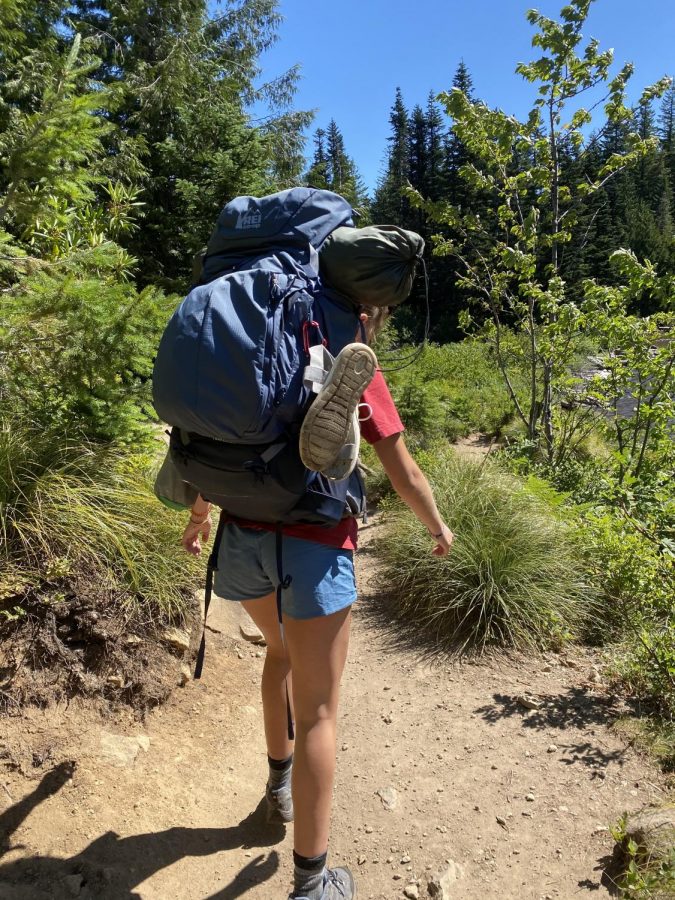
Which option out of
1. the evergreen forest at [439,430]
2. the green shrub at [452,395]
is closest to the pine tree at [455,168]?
the green shrub at [452,395]

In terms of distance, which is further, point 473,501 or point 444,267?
point 444,267

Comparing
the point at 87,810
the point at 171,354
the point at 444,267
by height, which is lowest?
the point at 87,810

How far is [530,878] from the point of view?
2.06m

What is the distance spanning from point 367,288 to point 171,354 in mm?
510

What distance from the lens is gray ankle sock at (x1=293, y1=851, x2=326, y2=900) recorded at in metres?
1.74

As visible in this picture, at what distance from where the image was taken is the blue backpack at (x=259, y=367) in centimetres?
140

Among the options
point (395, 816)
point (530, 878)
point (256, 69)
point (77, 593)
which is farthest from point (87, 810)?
point (256, 69)

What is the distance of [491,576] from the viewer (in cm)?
369

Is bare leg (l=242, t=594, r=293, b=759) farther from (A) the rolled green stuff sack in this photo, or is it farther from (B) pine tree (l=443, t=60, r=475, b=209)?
(B) pine tree (l=443, t=60, r=475, b=209)

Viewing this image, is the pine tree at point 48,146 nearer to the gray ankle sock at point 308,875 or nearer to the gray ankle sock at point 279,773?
the gray ankle sock at point 279,773

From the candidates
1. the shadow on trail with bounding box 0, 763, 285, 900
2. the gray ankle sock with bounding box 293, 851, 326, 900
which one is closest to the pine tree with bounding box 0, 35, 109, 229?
the shadow on trail with bounding box 0, 763, 285, 900

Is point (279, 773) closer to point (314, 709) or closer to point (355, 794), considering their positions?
point (355, 794)

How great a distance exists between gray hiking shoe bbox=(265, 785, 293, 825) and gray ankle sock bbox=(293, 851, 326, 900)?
1.46ft

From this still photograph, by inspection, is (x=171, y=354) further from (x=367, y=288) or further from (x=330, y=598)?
(x=330, y=598)
